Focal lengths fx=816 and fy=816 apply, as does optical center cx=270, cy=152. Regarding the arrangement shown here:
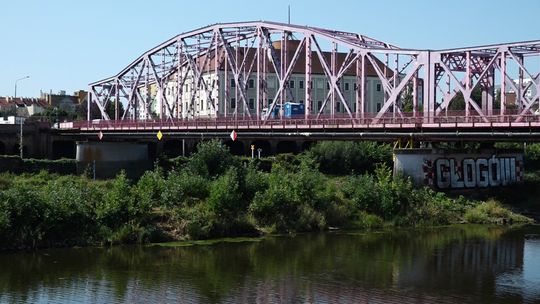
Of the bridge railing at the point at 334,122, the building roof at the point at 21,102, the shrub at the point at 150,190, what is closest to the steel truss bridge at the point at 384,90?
the bridge railing at the point at 334,122

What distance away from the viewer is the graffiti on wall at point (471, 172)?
63781 mm

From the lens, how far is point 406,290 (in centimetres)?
3544

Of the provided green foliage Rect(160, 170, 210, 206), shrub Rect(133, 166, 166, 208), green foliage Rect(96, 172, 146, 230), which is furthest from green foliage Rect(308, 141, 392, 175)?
green foliage Rect(96, 172, 146, 230)

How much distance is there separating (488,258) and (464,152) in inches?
886

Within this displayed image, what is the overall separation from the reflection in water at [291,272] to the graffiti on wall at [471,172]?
1280cm

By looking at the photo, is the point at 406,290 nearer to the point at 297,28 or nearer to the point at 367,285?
the point at 367,285

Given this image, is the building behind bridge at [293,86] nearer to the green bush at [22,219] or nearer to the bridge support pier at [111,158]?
the bridge support pier at [111,158]

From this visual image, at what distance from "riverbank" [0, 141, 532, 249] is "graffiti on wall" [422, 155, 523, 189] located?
1.90 metres

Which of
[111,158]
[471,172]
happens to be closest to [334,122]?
[471,172]

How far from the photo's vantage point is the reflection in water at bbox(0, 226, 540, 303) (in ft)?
112

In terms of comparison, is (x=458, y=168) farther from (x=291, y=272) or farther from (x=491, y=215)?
(x=291, y=272)

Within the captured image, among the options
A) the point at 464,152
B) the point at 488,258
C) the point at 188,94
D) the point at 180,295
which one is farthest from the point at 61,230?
the point at 188,94

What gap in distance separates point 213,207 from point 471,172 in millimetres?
24741

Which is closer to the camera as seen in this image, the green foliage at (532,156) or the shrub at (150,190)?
the shrub at (150,190)
